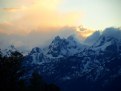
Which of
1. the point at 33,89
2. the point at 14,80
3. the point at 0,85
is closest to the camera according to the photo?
the point at 0,85

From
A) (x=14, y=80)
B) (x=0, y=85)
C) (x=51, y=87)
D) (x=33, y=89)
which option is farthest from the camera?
(x=51, y=87)

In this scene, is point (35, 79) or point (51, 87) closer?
point (35, 79)

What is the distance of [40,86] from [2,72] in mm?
46799

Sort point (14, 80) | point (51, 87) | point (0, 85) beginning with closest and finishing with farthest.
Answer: point (0, 85) → point (14, 80) → point (51, 87)

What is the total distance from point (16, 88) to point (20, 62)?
7726 millimetres

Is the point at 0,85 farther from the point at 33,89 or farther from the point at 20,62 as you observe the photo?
the point at 33,89

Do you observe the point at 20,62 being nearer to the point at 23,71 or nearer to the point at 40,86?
the point at 23,71

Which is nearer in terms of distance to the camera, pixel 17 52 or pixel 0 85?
pixel 0 85

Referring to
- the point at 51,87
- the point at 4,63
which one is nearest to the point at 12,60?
the point at 4,63

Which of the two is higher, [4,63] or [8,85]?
[4,63]

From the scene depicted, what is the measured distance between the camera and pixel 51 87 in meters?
133

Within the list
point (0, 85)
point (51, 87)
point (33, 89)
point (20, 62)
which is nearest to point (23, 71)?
point (20, 62)

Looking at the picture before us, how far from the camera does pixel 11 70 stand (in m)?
78.2

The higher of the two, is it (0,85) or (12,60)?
(12,60)
